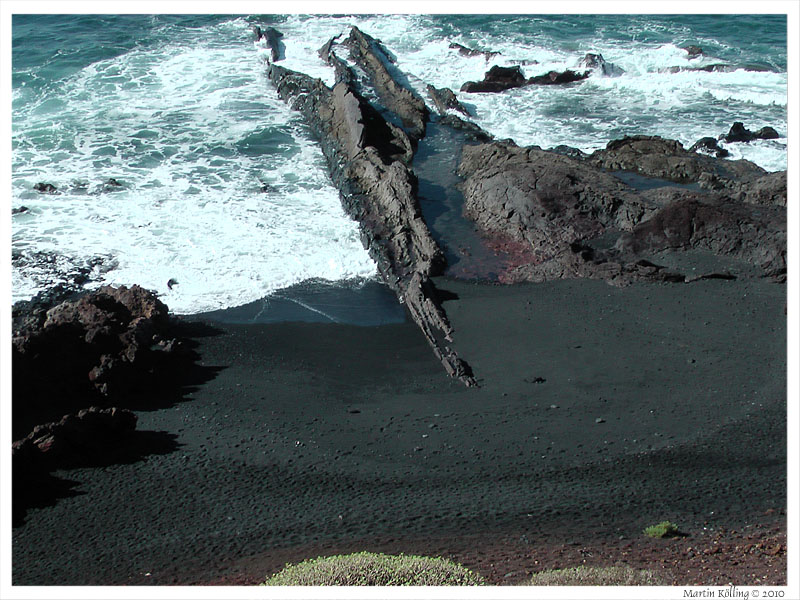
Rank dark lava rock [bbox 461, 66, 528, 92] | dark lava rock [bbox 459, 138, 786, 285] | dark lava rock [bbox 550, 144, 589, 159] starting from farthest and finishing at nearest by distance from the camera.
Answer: dark lava rock [bbox 461, 66, 528, 92], dark lava rock [bbox 550, 144, 589, 159], dark lava rock [bbox 459, 138, 786, 285]

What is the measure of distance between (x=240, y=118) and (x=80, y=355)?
692 inches

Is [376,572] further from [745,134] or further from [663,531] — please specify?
[745,134]

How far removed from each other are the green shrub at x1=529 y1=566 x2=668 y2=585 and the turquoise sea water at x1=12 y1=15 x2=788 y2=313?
38.2 feet

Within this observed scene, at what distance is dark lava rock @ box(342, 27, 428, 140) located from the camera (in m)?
30.2

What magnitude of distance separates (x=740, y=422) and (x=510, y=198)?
10.7m

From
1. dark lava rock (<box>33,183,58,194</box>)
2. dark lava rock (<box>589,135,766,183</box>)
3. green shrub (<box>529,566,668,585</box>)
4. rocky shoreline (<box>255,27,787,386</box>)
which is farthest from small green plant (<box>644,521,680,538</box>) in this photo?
dark lava rock (<box>33,183,58,194</box>)

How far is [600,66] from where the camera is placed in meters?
35.8

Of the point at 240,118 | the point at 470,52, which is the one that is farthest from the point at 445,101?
the point at 240,118

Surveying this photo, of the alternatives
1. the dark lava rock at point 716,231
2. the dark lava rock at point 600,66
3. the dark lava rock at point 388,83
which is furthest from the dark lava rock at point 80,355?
the dark lava rock at point 600,66

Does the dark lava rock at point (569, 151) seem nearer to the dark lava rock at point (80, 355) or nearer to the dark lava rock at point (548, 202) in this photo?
the dark lava rock at point (548, 202)

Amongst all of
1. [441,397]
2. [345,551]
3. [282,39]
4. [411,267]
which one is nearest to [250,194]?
[411,267]

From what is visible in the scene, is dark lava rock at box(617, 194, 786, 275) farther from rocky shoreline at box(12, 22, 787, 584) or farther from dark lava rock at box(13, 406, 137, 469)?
dark lava rock at box(13, 406, 137, 469)

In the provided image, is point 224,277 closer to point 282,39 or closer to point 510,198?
point 510,198

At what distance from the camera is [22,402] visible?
47.1 ft
